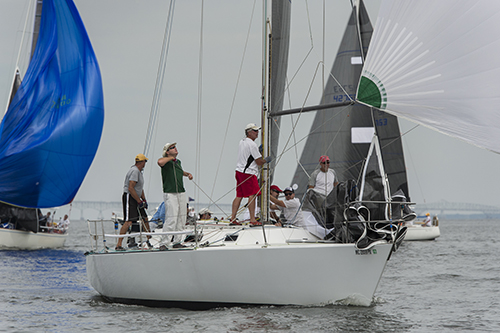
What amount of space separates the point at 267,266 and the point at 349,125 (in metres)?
12.6

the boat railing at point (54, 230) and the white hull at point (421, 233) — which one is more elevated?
the boat railing at point (54, 230)

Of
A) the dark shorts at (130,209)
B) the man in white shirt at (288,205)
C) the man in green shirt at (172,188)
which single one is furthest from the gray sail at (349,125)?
the man in green shirt at (172,188)

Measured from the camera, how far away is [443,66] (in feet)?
20.9

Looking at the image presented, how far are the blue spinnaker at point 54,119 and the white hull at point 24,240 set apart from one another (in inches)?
88.4

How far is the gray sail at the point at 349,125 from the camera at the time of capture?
60.3 feet

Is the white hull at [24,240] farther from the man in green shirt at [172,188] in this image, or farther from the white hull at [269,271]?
the white hull at [269,271]

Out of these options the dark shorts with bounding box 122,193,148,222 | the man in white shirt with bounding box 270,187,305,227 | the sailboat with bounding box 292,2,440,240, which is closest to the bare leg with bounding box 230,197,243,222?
the man in white shirt with bounding box 270,187,305,227

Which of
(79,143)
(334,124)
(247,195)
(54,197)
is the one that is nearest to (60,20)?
(79,143)

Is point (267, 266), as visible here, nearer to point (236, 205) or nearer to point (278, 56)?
point (236, 205)

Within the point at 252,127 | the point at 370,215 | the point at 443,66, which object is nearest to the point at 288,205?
the point at 252,127

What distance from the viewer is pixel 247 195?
A: 8.18 m

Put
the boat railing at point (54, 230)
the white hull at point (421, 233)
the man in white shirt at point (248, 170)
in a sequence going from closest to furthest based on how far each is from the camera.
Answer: the man in white shirt at point (248, 170) → the boat railing at point (54, 230) → the white hull at point (421, 233)

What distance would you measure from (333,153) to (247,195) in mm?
10816

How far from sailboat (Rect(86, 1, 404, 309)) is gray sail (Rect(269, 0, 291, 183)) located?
1.55 m
